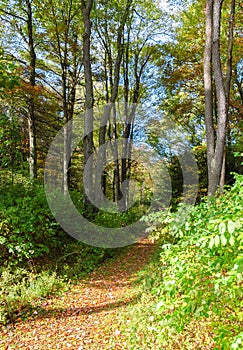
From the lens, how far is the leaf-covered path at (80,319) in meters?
3.50

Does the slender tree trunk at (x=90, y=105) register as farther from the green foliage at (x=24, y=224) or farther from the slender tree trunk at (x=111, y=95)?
the green foliage at (x=24, y=224)

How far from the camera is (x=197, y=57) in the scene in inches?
427

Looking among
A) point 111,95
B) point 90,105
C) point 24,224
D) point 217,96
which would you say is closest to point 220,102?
point 217,96

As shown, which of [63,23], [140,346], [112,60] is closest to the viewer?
[140,346]

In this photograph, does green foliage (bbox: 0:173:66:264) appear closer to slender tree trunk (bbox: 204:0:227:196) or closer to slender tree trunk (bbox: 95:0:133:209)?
slender tree trunk (bbox: 95:0:133:209)

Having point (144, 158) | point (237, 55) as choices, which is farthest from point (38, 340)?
point (144, 158)

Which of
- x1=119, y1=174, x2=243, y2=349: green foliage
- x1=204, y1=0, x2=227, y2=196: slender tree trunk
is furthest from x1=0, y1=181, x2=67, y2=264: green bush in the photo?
x1=204, y1=0, x2=227, y2=196: slender tree trunk

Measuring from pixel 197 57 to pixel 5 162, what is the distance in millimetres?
8876

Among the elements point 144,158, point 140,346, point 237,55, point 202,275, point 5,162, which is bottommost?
point 140,346

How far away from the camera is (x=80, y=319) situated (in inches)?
163

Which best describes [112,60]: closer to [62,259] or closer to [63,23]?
Answer: [63,23]

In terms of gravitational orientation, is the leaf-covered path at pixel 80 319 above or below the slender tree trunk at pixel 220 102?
below

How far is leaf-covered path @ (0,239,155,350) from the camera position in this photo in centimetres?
350

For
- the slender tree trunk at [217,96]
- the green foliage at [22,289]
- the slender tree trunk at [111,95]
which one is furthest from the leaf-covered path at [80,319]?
the slender tree trunk at [111,95]
